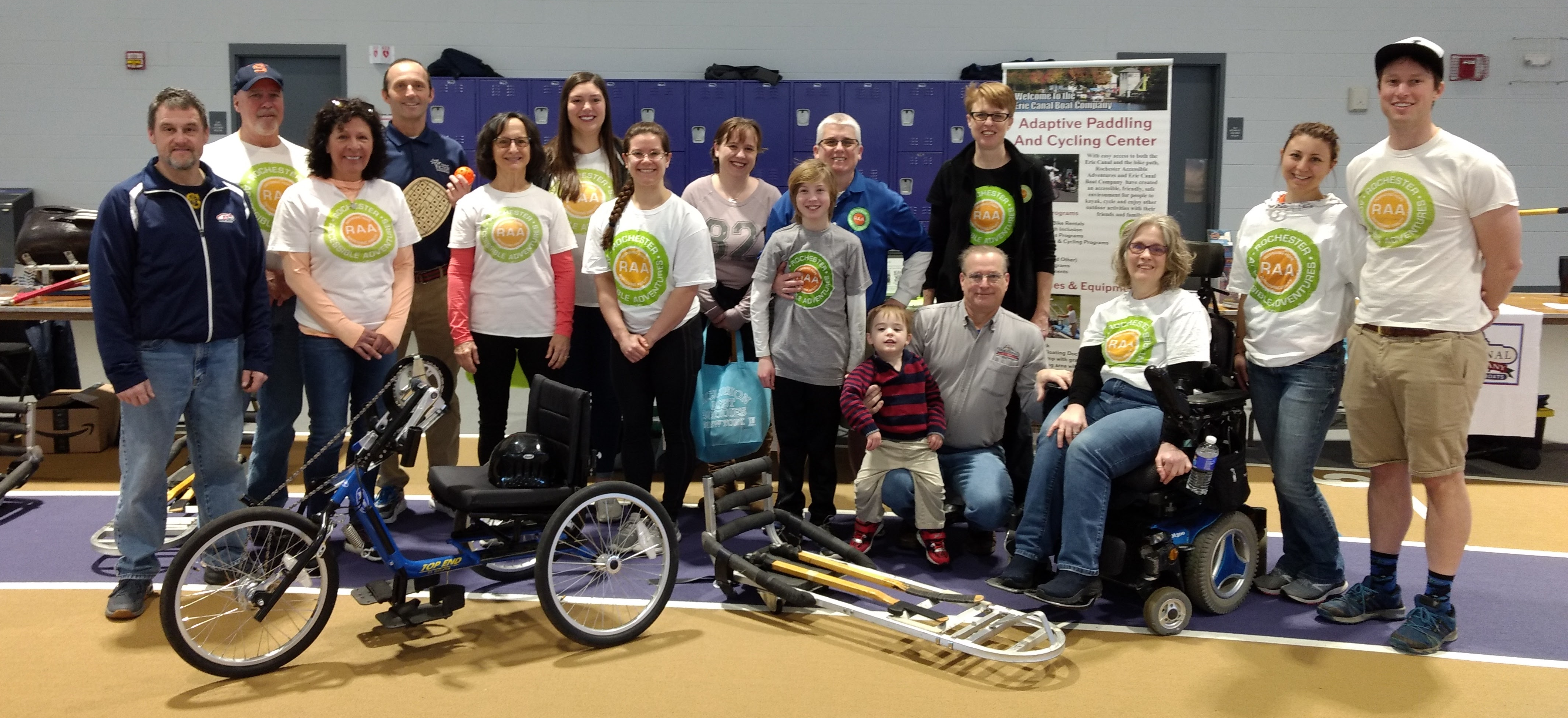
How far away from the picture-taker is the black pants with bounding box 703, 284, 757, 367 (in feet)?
13.9

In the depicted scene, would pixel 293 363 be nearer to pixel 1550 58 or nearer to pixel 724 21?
pixel 724 21

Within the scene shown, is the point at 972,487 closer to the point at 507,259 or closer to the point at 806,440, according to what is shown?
the point at 806,440

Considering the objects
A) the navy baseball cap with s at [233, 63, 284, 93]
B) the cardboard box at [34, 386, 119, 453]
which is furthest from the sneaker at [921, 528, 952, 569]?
the cardboard box at [34, 386, 119, 453]

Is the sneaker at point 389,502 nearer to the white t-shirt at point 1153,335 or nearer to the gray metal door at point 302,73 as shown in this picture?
the white t-shirt at point 1153,335

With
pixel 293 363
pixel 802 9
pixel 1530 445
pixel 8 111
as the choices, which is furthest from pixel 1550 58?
pixel 8 111

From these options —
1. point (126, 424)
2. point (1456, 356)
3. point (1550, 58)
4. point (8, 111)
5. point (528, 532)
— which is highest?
point (1550, 58)

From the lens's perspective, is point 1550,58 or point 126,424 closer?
point 126,424

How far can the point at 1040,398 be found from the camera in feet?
12.0

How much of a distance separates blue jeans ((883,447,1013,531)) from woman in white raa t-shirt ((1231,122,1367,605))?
34.2 inches

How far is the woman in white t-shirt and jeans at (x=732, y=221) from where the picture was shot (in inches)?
162

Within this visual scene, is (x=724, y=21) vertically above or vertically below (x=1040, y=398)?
above

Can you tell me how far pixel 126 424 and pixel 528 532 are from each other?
123 cm

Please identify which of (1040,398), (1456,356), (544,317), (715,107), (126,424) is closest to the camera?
(1456,356)

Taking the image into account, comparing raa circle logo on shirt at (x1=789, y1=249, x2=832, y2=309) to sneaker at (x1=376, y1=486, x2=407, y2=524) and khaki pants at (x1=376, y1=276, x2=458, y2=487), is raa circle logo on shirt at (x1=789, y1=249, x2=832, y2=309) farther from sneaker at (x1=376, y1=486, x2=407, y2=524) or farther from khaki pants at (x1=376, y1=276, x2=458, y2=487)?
sneaker at (x1=376, y1=486, x2=407, y2=524)
